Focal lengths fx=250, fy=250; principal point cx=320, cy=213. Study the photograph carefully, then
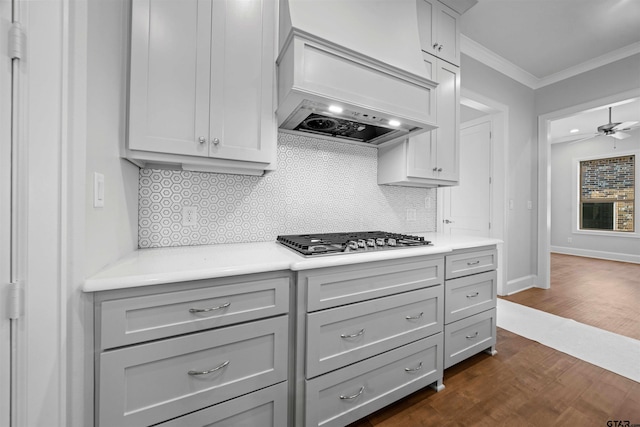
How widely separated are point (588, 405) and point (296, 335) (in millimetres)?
1866

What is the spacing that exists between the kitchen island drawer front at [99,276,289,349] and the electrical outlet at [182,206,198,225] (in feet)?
2.24

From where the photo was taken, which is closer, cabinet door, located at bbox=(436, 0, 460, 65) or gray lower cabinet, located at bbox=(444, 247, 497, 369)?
gray lower cabinet, located at bbox=(444, 247, 497, 369)

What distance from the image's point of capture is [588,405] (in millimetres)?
1508

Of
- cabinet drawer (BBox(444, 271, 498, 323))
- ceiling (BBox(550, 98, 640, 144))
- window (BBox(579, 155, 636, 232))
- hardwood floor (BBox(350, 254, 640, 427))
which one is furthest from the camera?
window (BBox(579, 155, 636, 232))

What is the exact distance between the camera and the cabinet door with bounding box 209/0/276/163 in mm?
1254

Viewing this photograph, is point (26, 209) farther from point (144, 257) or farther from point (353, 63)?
point (353, 63)

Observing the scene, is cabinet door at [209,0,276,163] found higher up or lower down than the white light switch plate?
higher up

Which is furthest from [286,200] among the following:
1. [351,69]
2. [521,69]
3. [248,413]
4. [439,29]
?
[521,69]

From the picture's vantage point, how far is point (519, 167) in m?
3.49

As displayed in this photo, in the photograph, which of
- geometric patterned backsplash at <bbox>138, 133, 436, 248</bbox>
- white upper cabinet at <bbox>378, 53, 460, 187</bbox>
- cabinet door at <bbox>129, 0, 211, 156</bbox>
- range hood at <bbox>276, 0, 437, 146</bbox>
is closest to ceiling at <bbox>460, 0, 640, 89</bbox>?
white upper cabinet at <bbox>378, 53, 460, 187</bbox>

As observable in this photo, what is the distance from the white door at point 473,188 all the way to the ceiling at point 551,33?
33.4 inches

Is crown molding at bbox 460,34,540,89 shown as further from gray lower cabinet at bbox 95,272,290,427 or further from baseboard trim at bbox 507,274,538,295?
gray lower cabinet at bbox 95,272,290,427

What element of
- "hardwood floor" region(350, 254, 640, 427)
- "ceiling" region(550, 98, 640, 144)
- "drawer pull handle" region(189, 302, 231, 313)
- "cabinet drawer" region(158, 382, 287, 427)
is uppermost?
"ceiling" region(550, 98, 640, 144)

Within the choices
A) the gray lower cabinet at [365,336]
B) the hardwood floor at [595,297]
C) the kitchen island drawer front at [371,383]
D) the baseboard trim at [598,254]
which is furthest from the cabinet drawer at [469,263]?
the baseboard trim at [598,254]
